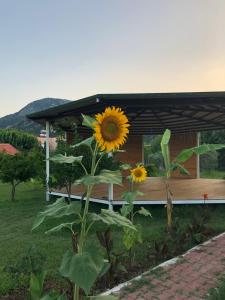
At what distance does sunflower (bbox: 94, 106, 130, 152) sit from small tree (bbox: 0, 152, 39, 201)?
11086mm

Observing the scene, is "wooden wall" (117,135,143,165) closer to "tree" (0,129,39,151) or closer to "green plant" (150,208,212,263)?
"green plant" (150,208,212,263)

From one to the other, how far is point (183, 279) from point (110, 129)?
10.8 ft

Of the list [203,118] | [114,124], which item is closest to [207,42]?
[203,118]

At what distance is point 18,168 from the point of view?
43.2 ft

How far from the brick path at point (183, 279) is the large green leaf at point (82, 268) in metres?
2.37

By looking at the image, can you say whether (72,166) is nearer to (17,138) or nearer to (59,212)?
(59,212)

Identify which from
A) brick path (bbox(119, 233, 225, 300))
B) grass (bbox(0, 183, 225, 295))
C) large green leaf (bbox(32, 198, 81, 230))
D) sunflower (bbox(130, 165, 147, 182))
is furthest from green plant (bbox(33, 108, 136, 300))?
sunflower (bbox(130, 165, 147, 182))

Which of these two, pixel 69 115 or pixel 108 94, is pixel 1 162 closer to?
pixel 69 115

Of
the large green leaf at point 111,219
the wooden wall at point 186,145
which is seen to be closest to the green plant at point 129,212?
the large green leaf at point 111,219

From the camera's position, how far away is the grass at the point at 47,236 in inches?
238

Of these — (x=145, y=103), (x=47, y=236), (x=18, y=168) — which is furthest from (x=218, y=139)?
(x=47, y=236)

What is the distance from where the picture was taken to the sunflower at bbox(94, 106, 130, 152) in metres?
2.09

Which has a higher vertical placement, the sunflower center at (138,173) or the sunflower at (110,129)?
the sunflower at (110,129)

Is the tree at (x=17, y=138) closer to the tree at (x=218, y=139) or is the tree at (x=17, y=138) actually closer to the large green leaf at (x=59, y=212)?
the tree at (x=218, y=139)
